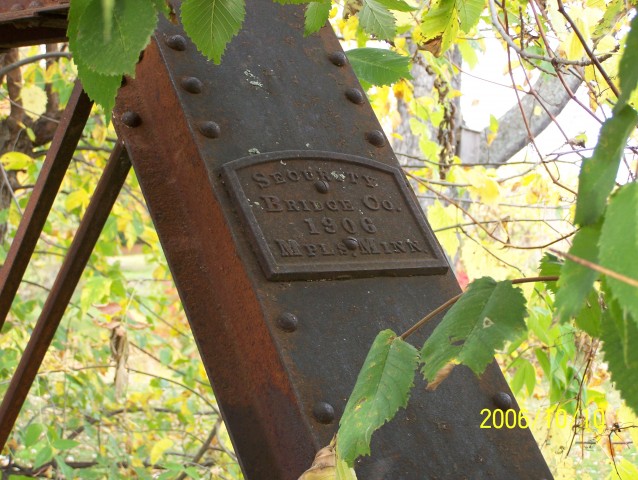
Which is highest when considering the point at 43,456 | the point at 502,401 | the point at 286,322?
the point at 43,456

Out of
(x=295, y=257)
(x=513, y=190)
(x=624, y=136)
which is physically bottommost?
(x=624, y=136)

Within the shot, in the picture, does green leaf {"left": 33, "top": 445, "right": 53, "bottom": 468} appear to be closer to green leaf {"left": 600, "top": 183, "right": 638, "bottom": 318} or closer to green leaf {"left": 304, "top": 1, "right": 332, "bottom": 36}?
green leaf {"left": 304, "top": 1, "right": 332, "bottom": 36}

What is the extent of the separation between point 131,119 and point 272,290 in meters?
0.44

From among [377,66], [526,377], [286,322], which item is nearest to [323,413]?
[286,322]

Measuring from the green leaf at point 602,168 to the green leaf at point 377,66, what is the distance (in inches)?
48.1

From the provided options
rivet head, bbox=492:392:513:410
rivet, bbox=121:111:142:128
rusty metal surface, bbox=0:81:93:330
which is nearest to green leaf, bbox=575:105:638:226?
rivet head, bbox=492:392:513:410

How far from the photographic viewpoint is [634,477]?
1.88 meters

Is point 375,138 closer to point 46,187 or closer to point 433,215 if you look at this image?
point 46,187

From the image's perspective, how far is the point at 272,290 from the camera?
1187 millimetres

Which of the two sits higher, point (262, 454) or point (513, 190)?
point (513, 190)

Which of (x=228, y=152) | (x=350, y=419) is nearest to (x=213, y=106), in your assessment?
(x=228, y=152)

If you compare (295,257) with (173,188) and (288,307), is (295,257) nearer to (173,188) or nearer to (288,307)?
(288,307)

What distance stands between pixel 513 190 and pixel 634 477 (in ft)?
8.42

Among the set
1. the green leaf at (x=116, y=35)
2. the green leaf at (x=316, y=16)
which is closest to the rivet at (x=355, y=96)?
the green leaf at (x=316, y=16)
